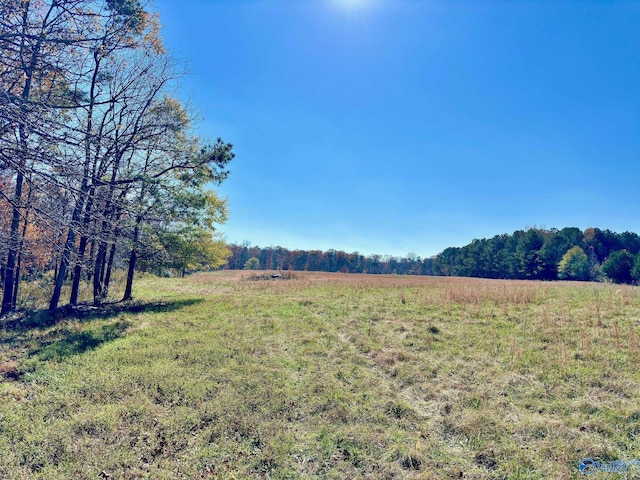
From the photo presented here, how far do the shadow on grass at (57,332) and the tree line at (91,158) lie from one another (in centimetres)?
135

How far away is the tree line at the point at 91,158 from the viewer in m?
3.86

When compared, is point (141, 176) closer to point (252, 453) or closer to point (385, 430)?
point (252, 453)

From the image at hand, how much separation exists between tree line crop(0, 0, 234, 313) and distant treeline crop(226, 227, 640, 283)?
35616mm

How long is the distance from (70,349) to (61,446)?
457 centimetres

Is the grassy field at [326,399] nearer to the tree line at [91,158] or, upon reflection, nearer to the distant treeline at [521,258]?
the tree line at [91,158]

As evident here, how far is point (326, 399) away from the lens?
4.80 metres

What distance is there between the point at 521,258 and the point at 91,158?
66289 millimetres

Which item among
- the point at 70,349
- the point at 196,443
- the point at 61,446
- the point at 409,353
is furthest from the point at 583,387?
the point at 70,349

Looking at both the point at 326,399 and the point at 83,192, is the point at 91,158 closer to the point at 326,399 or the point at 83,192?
the point at 83,192

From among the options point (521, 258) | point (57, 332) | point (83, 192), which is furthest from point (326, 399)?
point (521, 258)

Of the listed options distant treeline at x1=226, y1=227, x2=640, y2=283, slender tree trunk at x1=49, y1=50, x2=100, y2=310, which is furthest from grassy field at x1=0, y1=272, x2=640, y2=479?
distant treeline at x1=226, y1=227, x2=640, y2=283

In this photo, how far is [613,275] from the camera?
39.0m

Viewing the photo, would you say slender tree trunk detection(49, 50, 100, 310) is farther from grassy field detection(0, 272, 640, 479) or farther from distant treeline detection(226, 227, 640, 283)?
distant treeline detection(226, 227, 640, 283)

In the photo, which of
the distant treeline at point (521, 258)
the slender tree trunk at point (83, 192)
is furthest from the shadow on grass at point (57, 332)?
the distant treeline at point (521, 258)
